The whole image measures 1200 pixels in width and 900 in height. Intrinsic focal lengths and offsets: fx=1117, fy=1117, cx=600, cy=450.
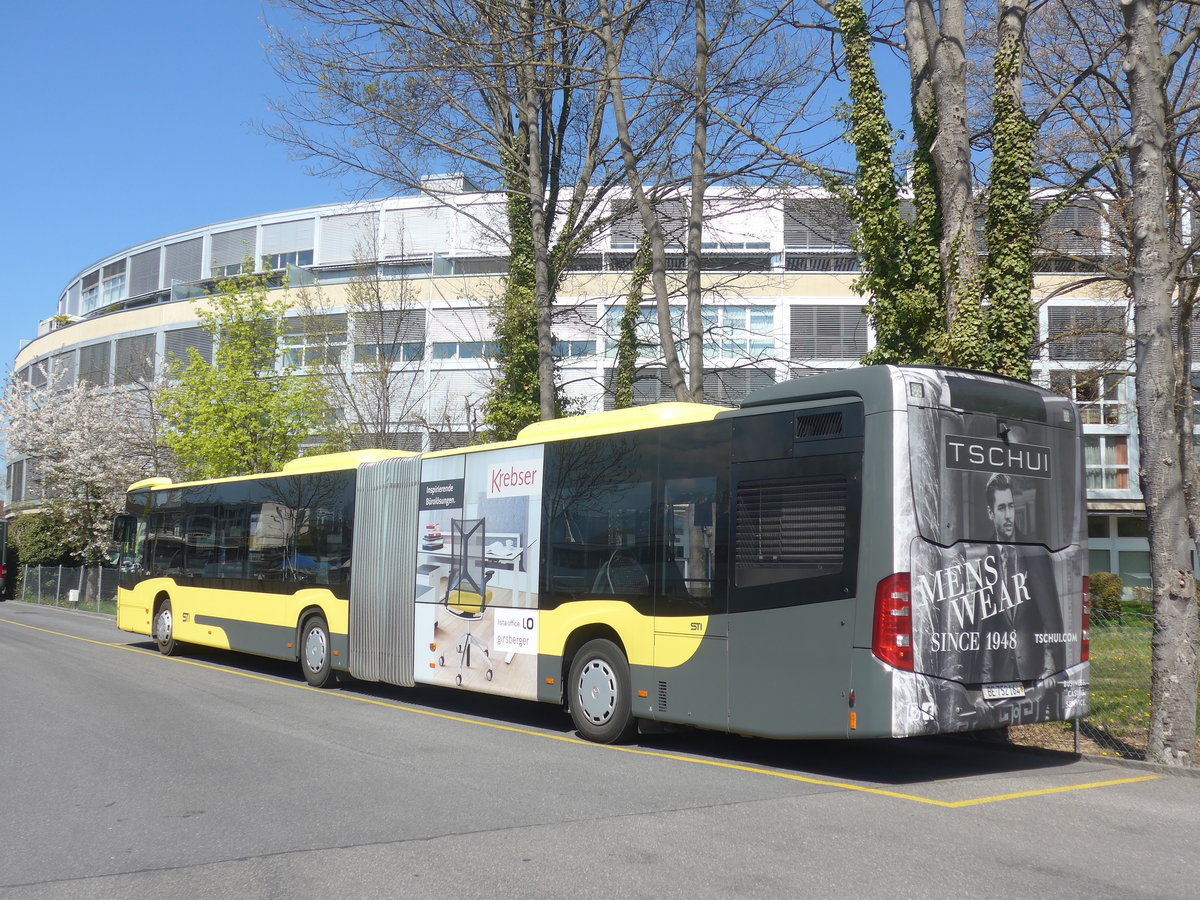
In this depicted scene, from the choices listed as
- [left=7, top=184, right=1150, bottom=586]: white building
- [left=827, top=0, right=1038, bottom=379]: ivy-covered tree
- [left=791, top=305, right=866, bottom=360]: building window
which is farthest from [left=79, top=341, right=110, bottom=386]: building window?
[left=827, top=0, right=1038, bottom=379]: ivy-covered tree

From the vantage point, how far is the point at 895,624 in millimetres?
8281

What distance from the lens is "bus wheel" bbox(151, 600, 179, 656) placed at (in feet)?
67.4

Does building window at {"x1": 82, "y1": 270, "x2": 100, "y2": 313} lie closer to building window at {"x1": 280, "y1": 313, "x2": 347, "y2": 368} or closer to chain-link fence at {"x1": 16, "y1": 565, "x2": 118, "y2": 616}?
chain-link fence at {"x1": 16, "y1": 565, "x2": 118, "y2": 616}

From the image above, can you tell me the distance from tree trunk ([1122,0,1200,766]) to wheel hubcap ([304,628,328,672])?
10818mm

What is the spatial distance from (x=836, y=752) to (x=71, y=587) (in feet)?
142

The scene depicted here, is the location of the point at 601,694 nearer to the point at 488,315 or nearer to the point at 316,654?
the point at 316,654

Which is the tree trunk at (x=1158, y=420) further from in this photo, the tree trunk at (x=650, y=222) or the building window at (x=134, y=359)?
the building window at (x=134, y=359)

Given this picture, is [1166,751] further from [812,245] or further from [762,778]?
[812,245]

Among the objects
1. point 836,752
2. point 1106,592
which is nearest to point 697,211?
point 836,752

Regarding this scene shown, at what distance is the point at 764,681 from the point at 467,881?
165 inches

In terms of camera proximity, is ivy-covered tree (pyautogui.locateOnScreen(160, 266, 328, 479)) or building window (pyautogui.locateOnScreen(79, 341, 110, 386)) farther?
building window (pyautogui.locateOnScreen(79, 341, 110, 386))

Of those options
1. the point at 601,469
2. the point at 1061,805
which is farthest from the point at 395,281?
the point at 1061,805

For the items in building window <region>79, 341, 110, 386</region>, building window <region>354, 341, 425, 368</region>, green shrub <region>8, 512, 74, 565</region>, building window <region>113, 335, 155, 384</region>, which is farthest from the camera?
building window <region>79, 341, 110, 386</region>

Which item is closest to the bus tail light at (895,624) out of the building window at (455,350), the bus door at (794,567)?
the bus door at (794,567)
